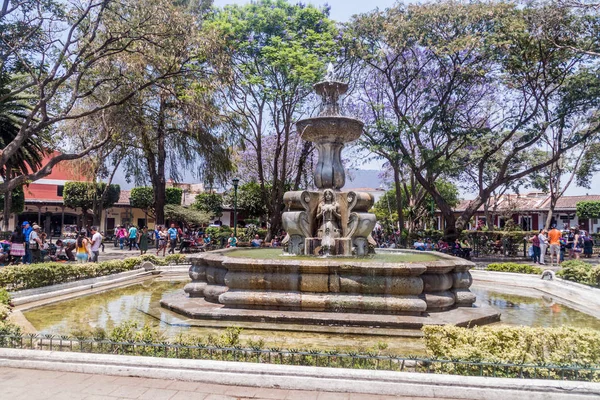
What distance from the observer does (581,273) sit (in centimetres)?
1078

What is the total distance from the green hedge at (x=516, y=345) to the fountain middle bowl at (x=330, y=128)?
6670mm

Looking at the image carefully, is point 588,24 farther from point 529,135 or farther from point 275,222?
point 275,222

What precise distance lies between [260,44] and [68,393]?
1880cm

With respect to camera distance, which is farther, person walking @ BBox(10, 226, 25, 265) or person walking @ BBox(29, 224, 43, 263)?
person walking @ BBox(29, 224, 43, 263)

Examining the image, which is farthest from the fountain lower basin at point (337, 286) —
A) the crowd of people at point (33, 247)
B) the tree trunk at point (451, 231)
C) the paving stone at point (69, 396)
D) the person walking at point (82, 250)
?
the tree trunk at point (451, 231)

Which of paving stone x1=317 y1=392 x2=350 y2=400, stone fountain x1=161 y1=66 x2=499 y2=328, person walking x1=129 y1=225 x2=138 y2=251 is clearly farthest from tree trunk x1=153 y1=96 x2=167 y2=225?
paving stone x1=317 y1=392 x2=350 y2=400

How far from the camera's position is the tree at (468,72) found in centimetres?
1820

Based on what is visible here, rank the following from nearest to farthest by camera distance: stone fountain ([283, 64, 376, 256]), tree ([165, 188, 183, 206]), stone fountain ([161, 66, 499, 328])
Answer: stone fountain ([161, 66, 499, 328]) < stone fountain ([283, 64, 376, 256]) < tree ([165, 188, 183, 206])

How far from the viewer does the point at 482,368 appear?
398 centimetres

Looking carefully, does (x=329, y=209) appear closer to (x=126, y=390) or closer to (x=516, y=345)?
(x=516, y=345)

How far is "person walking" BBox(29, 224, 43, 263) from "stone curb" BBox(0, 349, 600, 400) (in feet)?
35.4

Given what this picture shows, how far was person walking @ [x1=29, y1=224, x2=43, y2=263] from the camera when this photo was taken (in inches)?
553

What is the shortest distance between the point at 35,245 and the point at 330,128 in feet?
33.0

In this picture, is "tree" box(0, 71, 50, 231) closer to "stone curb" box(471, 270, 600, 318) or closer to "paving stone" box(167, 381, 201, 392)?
"paving stone" box(167, 381, 201, 392)
